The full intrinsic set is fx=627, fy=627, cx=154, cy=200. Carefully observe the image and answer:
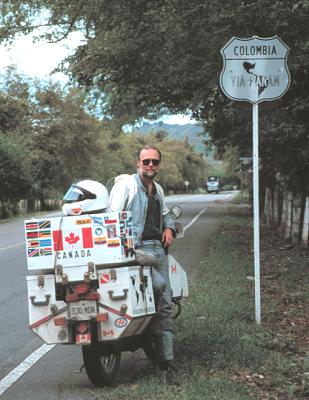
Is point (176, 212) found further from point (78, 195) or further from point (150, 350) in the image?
point (150, 350)

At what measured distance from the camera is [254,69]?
7.34m

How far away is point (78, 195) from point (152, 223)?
0.76m

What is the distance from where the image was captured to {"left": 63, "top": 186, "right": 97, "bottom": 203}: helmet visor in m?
5.11

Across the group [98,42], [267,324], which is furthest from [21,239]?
[267,324]

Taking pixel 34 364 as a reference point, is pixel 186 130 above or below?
above

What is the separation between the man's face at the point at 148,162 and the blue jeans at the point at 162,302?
59cm

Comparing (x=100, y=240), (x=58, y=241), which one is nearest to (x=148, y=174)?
(x=100, y=240)

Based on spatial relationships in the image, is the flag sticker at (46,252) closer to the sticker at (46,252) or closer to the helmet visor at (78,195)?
the sticker at (46,252)

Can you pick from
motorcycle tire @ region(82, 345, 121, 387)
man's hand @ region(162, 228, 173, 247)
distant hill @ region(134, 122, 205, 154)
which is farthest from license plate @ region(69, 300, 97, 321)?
distant hill @ region(134, 122, 205, 154)

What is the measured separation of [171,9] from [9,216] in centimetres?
2925

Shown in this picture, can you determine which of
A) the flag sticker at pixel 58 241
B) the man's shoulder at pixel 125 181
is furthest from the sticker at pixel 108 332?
the man's shoulder at pixel 125 181

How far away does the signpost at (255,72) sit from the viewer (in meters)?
7.30

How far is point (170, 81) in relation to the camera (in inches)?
543

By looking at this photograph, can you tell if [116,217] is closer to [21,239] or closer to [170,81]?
[170,81]
